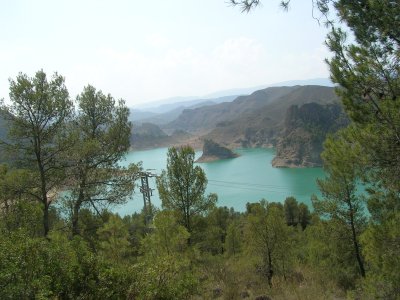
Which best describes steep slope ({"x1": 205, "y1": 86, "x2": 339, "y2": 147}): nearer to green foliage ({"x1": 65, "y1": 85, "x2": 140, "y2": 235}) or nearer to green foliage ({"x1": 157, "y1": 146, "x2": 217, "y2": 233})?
green foliage ({"x1": 157, "y1": 146, "x2": 217, "y2": 233})

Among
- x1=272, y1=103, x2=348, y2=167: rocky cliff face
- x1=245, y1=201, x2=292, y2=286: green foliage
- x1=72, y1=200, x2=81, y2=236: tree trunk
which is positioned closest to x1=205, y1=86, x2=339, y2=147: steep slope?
x1=272, y1=103, x2=348, y2=167: rocky cliff face

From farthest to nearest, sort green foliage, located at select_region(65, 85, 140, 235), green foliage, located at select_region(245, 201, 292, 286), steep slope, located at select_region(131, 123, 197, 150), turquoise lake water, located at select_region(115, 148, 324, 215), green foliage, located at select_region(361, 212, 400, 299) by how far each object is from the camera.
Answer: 1. steep slope, located at select_region(131, 123, 197, 150)
2. turquoise lake water, located at select_region(115, 148, 324, 215)
3. green foliage, located at select_region(245, 201, 292, 286)
4. green foliage, located at select_region(65, 85, 140, 235)
5. green foliage, located at select_region(361, 212, 400, 299)

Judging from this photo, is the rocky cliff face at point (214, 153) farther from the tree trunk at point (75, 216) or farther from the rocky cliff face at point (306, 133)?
the tree trunk at point (75, 216)

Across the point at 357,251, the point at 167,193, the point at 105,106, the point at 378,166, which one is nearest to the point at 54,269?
the point at 378,166

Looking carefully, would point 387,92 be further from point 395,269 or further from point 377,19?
point 395,269

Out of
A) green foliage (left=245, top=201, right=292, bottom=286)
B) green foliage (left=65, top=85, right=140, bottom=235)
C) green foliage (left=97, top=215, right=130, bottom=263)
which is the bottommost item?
green foliage (left=245, top=201, right=292, bottom=286)

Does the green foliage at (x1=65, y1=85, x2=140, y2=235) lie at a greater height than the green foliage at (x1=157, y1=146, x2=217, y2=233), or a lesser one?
greater
